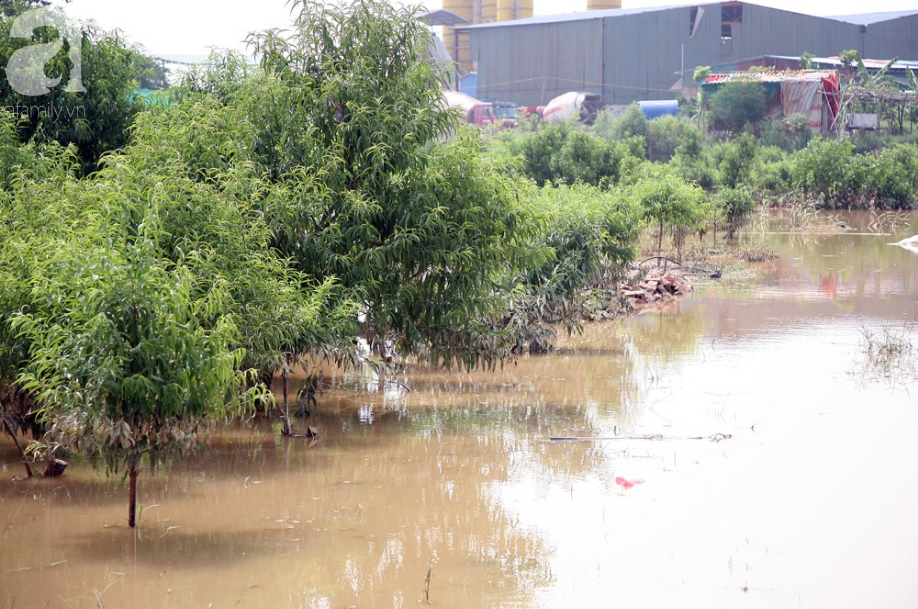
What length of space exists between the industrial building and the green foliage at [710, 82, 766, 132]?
1035cm

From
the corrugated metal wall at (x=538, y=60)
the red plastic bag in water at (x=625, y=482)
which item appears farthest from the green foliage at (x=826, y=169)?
the red plastic bag in water at (x=625, y=482)

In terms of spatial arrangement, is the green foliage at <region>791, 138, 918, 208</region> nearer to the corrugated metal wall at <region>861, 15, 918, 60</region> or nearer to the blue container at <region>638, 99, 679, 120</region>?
the blue container at <region>638, 99, 679, 120</region>

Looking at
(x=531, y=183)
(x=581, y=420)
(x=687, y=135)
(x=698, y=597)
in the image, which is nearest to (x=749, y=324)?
(x=531, y=183)

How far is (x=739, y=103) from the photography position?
49625 mm

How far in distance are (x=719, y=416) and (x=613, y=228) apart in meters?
5.87

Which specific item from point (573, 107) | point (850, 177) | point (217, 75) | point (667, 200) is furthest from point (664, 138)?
point (217, 75)

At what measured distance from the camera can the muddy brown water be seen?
7.19 metres

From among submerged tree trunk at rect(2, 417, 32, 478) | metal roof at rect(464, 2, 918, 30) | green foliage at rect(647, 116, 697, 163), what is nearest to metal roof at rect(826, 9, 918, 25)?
metal roof at rect(464, 2, 918, 30)

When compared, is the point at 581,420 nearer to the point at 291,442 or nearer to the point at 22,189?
the point at 291,442

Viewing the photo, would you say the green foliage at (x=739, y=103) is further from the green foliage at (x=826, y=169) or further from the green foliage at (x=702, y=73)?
the green foliage at (x=826, y=169)

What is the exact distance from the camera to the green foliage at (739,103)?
162ft

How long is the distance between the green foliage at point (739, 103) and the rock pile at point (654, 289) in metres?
29.4

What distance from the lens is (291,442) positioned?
1099 cm

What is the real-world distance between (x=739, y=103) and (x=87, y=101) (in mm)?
41334
